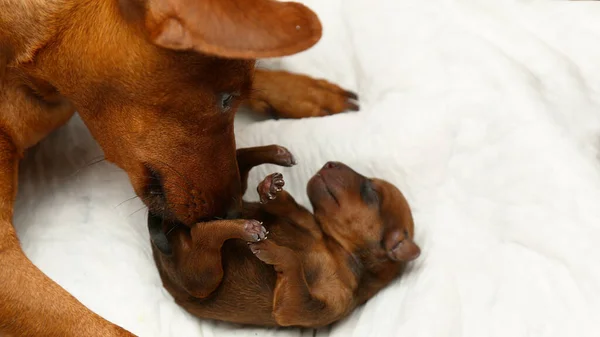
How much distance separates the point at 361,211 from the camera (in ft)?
7.94

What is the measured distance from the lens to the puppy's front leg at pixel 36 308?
205cm

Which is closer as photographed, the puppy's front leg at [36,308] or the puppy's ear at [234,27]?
the puppy's ear at [234,27]

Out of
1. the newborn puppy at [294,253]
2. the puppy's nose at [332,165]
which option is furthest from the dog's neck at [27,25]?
the puppy's nose at [332,165]

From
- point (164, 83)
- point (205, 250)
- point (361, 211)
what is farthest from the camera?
point (361, 211)

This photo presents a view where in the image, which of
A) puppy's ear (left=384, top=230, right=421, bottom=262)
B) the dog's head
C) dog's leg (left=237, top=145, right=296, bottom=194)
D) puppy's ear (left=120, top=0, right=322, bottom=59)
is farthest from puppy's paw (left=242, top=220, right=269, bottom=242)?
puppy's ear (left=120, top=0, right=322, bottom=59)

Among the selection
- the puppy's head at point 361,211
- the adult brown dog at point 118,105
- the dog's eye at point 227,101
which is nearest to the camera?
the adult brown dog at point 118,105

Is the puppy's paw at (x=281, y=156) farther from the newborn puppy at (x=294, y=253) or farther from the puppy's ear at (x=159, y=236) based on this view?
the puppy's ear at (x=159, y=236)

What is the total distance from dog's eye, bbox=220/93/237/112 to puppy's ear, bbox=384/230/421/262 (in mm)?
727

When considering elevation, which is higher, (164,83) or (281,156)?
(164,83)

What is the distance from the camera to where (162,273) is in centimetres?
236

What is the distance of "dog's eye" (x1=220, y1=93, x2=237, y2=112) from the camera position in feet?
6.33

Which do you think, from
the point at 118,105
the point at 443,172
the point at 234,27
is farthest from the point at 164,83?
the point at 443,172

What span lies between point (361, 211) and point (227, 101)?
69 cm

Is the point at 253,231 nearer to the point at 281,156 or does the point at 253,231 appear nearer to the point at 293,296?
the point at 293,296
